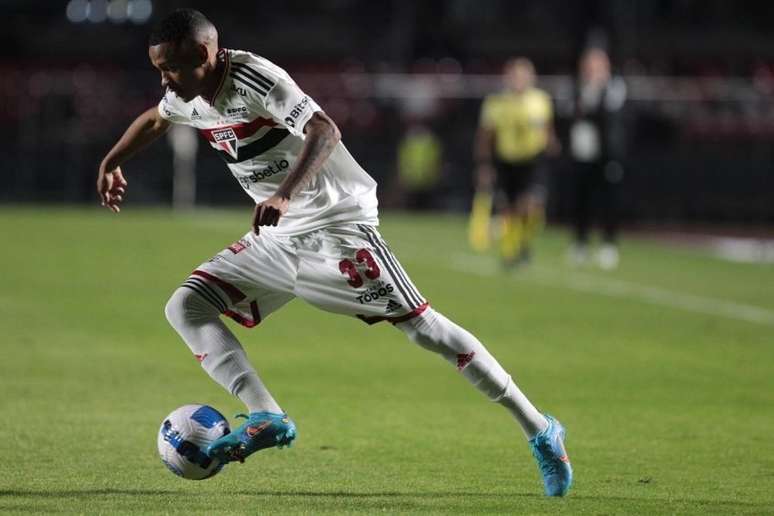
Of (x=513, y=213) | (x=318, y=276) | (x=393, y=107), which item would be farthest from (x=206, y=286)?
(x=393, y=107)

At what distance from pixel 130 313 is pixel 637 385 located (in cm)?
556

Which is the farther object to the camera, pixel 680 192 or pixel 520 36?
pixel 520 36

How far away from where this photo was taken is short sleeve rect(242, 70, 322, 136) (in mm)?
6730

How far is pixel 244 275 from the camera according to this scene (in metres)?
7.10

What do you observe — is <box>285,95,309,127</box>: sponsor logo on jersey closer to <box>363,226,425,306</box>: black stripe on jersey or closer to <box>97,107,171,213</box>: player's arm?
<box>363,226,425,306</box>: black stripe on jersey

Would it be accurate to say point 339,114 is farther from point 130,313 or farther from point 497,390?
point 497,390

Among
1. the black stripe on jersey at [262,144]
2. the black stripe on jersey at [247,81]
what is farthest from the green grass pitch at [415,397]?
the black stripe on jersey at [247,81]

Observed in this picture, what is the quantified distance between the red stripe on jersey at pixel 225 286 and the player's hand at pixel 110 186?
73 centimetres

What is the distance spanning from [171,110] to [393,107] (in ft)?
96.1

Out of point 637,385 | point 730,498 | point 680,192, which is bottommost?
point 680,192

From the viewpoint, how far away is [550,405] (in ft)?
32.3

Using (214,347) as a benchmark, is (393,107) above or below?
below

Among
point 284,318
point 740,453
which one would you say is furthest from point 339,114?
point 740,453

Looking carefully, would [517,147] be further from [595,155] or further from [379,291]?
[379,291]
